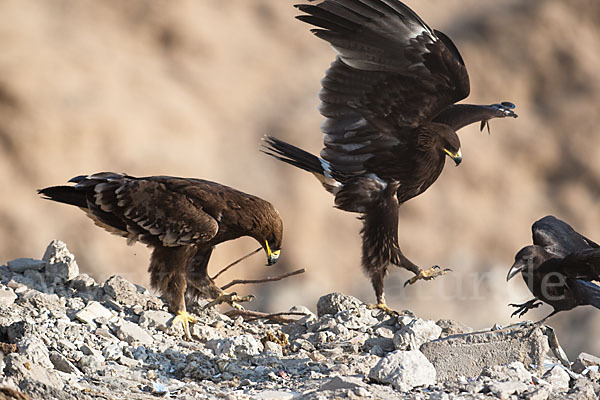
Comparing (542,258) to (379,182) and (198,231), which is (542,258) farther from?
(198,231)

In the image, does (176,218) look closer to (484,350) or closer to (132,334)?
(132,334)

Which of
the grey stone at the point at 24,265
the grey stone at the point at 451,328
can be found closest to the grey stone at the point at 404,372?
the grey stone at the point at 451,328

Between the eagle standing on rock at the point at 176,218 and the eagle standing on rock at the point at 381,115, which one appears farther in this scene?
the eagle standing on rock at the point at 381,115

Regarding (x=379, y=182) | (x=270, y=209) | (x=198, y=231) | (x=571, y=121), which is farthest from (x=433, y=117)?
(x=571, y=121)

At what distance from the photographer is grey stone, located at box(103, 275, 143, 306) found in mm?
5836

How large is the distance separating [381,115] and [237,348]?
2241 mm

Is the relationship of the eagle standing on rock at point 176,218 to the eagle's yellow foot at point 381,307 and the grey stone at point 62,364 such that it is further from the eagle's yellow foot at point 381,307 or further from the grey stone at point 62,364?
the grey stone at point 62,364

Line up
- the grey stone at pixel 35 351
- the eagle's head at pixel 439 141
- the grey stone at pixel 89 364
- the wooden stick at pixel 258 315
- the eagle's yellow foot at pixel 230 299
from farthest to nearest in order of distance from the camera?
the eagle's head at pixel 439 141 → the wooden stick at pixel 258 315 → the eagle's yellow foot at pixel 230 299 → the grey stone at pixel 89 364 → the grey stone at pixel 35 351

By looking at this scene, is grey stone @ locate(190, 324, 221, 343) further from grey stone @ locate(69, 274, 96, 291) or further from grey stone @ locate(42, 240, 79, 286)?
grey stone @ locate(42, 240, 79, 286)

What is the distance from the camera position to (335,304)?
604 cm

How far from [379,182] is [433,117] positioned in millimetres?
620

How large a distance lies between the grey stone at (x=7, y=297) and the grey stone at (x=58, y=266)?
1.12ft

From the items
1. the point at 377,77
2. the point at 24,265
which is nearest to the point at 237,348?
the point at 24,265

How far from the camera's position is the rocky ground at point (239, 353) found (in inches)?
166
